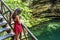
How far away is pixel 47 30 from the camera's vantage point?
56.4ft

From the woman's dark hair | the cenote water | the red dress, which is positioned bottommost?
the cenote water

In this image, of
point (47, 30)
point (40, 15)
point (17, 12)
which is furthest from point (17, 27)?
point (40, 15)

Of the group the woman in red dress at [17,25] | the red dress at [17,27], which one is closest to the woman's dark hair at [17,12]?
the woman in red dress at [17,25]

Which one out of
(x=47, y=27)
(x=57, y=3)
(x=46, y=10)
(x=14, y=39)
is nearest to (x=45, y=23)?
(x=47, y=27)

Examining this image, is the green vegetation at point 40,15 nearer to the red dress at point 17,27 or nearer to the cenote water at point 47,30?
the cenote water at point 47,30

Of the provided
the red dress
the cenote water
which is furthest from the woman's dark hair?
the cenote water

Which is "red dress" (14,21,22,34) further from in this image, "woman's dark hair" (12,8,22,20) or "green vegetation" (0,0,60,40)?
"green vegetation" (0,0,60,40)

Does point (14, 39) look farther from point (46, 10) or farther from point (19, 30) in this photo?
point (46, 10)

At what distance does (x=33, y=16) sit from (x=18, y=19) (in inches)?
465

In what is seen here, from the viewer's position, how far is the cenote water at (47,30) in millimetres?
15716

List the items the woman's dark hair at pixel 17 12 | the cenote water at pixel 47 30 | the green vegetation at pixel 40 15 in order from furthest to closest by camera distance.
Result: 1. the green vegetation at pixel 40 15
2. the cenote water at pixel 47 30
3. the woman's dark hair at pixel 17 12

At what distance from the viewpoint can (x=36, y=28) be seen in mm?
17469

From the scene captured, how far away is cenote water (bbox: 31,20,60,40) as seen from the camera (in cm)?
1572

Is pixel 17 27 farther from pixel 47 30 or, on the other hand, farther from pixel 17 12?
pixel 47 30
